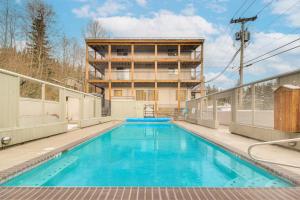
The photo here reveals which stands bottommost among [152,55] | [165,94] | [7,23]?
[165,94]

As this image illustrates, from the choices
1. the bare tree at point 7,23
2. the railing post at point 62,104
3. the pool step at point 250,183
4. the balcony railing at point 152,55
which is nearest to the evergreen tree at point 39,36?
the bare tree at point 7,23

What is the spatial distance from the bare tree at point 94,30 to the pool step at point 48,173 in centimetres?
3345

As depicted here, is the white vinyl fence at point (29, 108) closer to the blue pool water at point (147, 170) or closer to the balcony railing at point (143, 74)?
the blue pool water at point (147, 170)

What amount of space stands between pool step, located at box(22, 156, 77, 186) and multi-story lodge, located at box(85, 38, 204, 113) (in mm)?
22876

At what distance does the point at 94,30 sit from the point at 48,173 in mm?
34901

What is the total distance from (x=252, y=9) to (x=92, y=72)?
1922 cm

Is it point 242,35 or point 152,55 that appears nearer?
point 242,35

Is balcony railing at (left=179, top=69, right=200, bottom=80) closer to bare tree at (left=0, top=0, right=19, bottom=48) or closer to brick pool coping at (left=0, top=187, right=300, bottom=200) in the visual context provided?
bare tree at (left=0, top=0, right=19, bottom=48)

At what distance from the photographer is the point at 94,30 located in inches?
1446

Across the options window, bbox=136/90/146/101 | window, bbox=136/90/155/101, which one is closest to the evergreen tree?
window, bbox=136/90/146/101

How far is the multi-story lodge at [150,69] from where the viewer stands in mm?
28766

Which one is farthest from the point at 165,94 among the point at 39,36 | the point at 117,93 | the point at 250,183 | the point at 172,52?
the point at 250,183

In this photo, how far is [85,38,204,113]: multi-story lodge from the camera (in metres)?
28.8

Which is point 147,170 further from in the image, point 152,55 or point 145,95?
point 152,55
